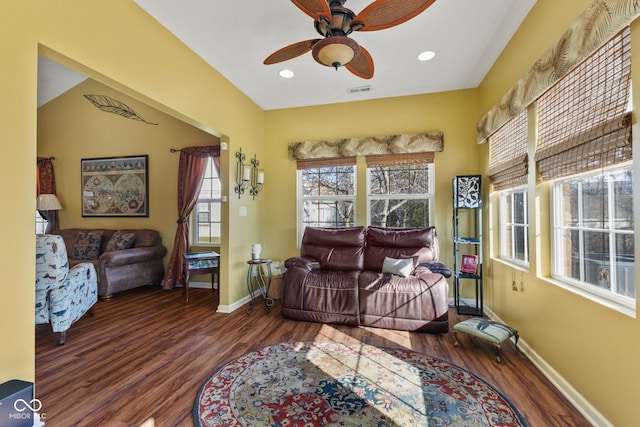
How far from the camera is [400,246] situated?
3738 mm

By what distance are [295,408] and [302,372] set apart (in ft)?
1.34

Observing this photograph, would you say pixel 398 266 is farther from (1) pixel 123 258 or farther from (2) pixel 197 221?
(1) pixel 123 258

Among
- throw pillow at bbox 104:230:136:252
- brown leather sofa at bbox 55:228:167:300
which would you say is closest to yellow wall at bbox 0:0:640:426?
brown leather sofa at bbox 55:228:167:300

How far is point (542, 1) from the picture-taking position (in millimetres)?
2229

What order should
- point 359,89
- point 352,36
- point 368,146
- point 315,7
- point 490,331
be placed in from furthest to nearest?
point 368,146, point 359,89, point 352,36, point 490,331, point 315,7

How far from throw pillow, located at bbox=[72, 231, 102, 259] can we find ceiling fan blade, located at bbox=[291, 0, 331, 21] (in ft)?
16.4

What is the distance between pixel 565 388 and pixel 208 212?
499cm

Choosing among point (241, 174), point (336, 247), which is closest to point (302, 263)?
point (336, 247)

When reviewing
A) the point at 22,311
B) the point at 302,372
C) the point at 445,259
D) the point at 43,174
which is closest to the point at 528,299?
the point at 445,259

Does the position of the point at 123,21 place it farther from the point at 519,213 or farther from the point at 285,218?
the point at 519,213

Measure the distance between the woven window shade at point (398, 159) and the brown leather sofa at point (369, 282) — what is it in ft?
3.23

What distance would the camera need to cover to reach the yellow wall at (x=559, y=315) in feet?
4.79

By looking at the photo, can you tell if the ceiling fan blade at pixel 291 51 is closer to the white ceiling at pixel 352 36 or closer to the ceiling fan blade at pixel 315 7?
the ceiling fan blade at pixel 315 7

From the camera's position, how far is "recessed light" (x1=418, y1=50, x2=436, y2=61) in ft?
10.0
